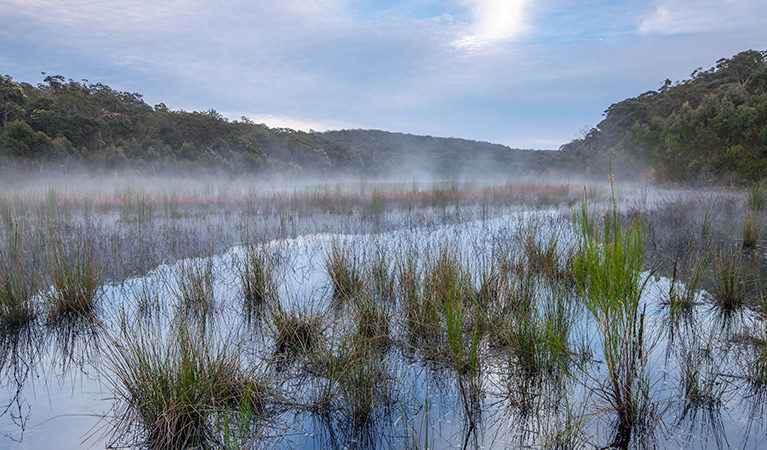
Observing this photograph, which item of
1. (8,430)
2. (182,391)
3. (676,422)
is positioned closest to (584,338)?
(676,422)

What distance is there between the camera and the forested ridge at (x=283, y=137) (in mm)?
14805

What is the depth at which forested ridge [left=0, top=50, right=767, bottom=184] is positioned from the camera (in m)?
14.8

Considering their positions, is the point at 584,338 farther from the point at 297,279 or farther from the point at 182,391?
the point at 297,279

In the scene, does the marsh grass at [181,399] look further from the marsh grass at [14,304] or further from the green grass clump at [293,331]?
the marsh grass at [14,304]

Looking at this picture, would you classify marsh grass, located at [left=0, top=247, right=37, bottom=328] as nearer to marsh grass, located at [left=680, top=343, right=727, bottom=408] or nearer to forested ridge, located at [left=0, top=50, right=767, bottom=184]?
marsh grass, located at [left=680, top=343, right=727, bottom=408]

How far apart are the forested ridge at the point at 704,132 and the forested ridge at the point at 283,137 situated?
43mm

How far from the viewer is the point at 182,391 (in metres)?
1.82

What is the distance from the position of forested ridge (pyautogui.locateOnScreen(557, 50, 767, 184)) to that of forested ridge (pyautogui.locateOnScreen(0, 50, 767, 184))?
43mm

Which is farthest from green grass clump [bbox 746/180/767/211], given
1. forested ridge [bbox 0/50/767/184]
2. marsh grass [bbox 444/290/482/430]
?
marsh grass [bbox 444/290/482/430]

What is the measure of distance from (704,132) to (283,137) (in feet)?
94.6

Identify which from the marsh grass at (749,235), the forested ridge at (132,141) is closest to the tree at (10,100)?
the forested ridge at (132,141)

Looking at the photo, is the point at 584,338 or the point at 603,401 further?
the point at 584,338

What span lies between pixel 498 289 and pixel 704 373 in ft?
4.40

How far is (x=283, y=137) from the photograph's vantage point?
3556 cm
